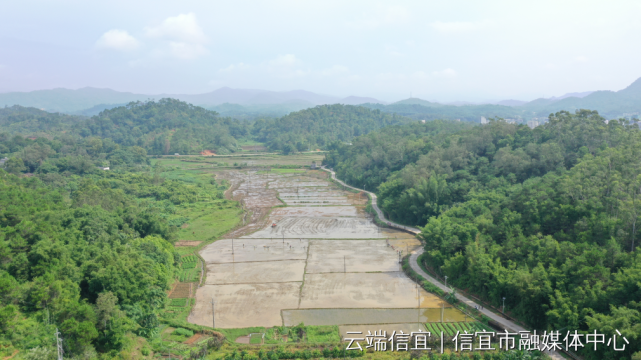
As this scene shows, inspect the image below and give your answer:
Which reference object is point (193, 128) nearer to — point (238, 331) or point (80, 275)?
point (80, 275)

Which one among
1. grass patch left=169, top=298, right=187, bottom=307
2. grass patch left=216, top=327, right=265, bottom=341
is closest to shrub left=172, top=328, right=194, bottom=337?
grass patch left=216, top=327, right=265, bottom=341

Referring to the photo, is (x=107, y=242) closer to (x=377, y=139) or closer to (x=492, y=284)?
(x=492, y=284)

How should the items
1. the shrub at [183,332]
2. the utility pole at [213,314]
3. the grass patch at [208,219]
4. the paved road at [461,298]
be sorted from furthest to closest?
the grass patch at [208,219] < the utility pole at [213,314] < the paved road at [461,298] < the shrub at [183,332]

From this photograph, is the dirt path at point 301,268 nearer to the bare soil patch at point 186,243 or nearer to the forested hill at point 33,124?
the bare soil patch at point 186,243

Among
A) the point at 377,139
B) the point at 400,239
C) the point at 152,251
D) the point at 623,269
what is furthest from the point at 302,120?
the point at 623,269

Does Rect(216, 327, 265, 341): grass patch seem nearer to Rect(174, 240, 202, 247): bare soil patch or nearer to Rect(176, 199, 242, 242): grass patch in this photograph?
Rect(174, 240, 202, 247): bare soil patch

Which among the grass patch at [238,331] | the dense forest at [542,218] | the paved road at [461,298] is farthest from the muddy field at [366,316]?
the dense forest at [542,218]
